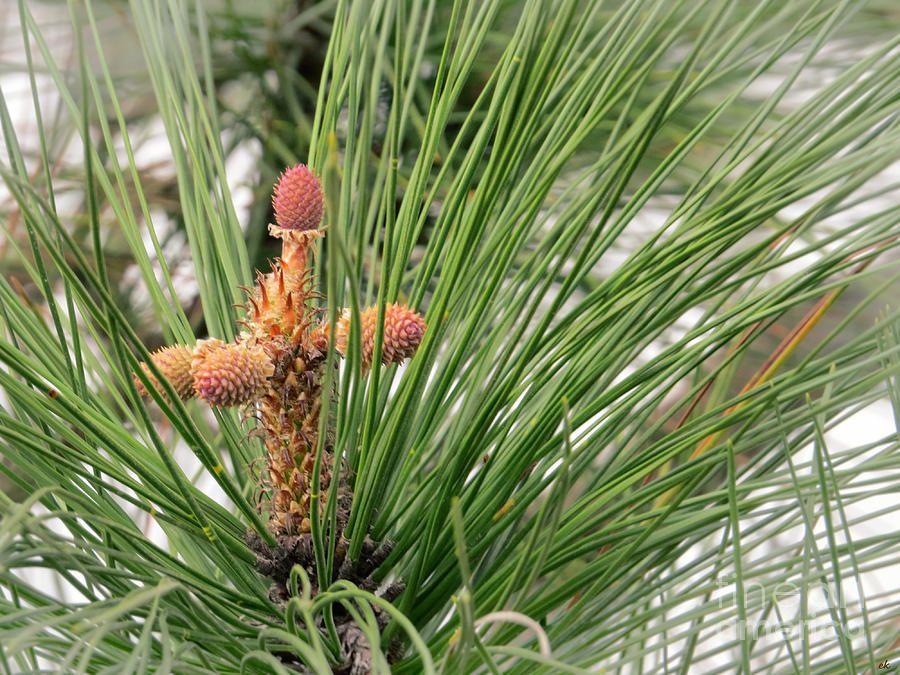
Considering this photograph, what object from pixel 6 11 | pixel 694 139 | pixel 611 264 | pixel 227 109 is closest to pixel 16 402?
pixel 694 139

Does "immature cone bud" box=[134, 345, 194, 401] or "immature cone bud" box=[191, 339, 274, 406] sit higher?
"immature cone bud" box=[134, 345, 194, 401]

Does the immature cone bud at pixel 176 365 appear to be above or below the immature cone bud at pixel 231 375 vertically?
above

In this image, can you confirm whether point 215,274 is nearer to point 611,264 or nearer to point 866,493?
point 866,493

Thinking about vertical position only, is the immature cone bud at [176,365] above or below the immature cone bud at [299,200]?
below

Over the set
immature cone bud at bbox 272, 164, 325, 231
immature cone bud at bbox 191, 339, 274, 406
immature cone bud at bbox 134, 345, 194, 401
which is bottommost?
immature cone bud at bbox 191, 339, 274, 406

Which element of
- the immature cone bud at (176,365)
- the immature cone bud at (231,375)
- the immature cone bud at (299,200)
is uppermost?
the immature cone bud at (299,200)

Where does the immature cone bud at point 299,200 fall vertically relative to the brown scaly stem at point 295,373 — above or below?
above
